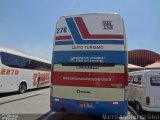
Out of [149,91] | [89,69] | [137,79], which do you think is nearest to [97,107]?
[89,69]

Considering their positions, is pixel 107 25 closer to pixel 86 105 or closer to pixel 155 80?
pixel 86 105

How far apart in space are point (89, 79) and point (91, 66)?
0.45 m

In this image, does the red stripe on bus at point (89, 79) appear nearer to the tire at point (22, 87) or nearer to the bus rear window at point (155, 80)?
the bus rear window at point (155, 80)

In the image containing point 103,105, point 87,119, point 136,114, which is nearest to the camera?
point 103,105

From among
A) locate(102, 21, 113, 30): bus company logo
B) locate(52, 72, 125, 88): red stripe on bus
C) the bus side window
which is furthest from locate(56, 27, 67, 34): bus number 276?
the bus side window

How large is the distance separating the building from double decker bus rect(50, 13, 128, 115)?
53.2 metres

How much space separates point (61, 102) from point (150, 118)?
394 centimetres

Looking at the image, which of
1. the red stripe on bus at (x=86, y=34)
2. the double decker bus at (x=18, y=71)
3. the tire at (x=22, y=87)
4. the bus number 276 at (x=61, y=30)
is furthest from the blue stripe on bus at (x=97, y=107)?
the tire at (x=22, y=87)

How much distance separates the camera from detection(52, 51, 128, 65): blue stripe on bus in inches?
305

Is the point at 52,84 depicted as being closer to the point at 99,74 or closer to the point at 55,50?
the point at 55,50

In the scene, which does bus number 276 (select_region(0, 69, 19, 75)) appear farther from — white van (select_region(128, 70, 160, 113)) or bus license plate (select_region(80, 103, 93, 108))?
white van (select_region(128, 70, 160, 113))

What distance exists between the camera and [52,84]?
8289 mm

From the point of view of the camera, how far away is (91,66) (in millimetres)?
7895

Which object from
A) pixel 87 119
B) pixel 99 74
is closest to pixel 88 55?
pixel 99 74
